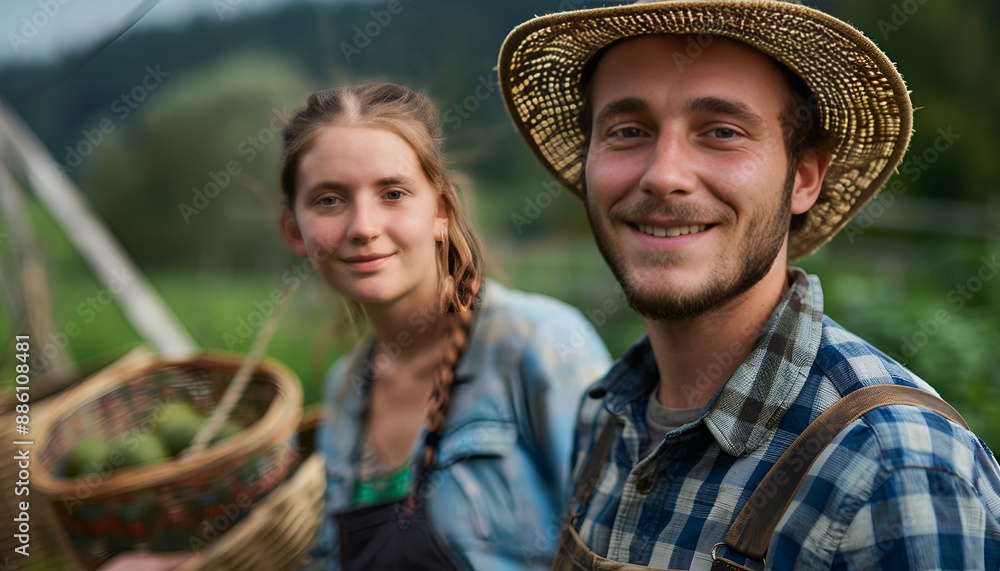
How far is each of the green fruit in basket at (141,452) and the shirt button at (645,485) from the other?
56.4 inches

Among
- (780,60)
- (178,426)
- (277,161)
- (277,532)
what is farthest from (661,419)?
(178,426)

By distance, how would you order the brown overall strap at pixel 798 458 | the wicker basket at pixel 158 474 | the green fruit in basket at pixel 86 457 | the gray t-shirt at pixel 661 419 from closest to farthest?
the brown overall strap at pixel 798 458
the gray t-shirt at pixel 661 419
the wicker basket at pixel 158 474
the green fruit in basket at pixel 86 457

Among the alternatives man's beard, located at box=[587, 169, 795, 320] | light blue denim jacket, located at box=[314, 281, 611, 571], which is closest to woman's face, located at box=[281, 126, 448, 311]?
light blue denim jacket, located at box=[314, 281, 611, 571]

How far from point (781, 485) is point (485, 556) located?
0.64 meters

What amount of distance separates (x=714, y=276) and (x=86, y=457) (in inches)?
70.8

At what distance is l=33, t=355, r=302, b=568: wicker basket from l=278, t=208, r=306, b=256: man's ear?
0.86 metres

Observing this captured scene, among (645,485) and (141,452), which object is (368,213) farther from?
(141,452)

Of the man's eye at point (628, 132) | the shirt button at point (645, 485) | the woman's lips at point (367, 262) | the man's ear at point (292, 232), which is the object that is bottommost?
the shirt button at point (645, 485)

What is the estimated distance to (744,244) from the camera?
138 centimetres

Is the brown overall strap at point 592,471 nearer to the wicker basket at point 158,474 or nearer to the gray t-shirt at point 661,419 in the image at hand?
the gray t-shirt at point 661,419

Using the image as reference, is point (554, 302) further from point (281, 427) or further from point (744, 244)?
point (281, 427)

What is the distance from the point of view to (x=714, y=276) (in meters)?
1.37

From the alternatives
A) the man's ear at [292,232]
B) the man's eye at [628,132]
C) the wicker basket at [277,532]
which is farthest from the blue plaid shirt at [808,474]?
the wicker basket at [277,532]

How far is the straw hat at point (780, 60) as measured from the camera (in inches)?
50.9
